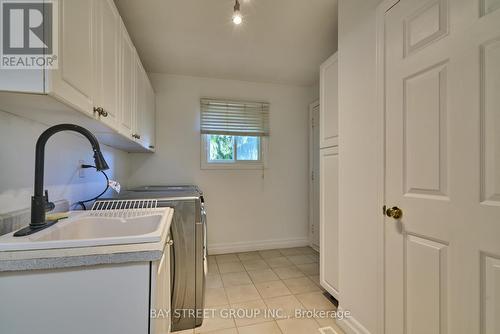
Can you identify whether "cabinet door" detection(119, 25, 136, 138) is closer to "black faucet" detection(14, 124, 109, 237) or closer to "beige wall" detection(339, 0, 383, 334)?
"black faucet" detection(14, 124, 109, 237)

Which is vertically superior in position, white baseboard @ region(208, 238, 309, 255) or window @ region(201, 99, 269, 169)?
window @ region(201, 99, 269, 169)

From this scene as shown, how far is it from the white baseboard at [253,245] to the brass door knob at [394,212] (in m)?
2.28

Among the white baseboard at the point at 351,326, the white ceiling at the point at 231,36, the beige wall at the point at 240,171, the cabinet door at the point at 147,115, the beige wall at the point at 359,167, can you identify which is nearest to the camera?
the beige wall at the point at 359,167

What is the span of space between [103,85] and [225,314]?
1.83 metres

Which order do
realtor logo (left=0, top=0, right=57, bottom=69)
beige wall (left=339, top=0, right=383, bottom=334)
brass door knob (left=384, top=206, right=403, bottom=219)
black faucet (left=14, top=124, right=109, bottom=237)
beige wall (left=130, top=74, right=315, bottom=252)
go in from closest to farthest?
1. realtor logo (left=0, top=0, right=57, bottom=69)
2. black faucet (left=14, top=124, right=109, bottom=237)
3. brass door knob (left=384, top=206, right=403, bottom=219)
4. beige wall (left=339, top=0, right=383, bottom=334)
5. beige wall (left=130, top=74, right=315, bottom=252)

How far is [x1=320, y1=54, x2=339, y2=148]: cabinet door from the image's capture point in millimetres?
1836

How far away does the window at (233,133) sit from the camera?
10.3 feet

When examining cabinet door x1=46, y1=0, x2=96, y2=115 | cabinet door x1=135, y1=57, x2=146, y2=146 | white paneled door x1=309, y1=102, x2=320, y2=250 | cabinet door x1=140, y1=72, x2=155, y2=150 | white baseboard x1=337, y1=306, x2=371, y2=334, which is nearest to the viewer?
cabinet door x1=46, y1=0, x2=96, y2=115

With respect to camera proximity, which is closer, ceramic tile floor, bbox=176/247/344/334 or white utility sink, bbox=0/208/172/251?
white utility sink, bbox=0/208/172/251

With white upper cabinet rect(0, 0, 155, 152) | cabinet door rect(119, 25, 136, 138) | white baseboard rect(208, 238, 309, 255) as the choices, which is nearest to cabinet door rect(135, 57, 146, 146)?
cabinet door rect(119, 25, 136, 138)

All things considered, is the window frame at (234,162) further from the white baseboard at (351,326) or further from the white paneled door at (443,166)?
the white paneled door at (443,166)

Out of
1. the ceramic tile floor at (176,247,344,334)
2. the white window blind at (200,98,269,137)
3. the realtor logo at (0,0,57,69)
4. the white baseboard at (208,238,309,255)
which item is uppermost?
the white window blind at (200,98,269,137)

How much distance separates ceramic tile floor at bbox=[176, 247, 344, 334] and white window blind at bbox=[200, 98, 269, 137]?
1712 millimetres

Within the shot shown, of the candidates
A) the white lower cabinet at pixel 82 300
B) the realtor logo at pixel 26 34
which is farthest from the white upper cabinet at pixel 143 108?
the white lower cabinet at pixel 82 300
